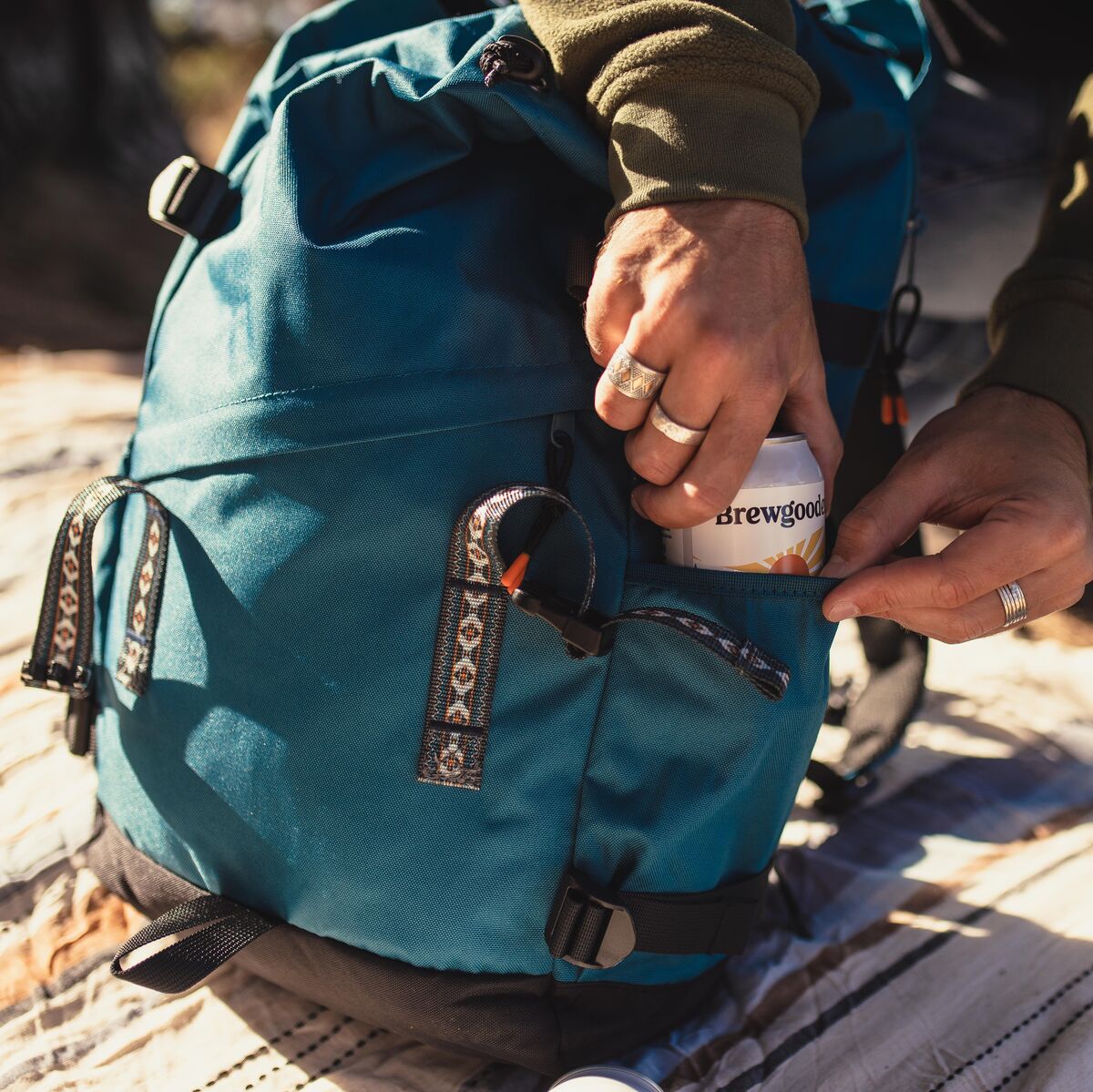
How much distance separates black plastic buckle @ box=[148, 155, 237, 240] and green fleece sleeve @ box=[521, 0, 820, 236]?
350 mm

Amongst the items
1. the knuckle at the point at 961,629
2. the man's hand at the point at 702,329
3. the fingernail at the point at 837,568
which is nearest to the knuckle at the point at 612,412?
the man's hand at the point at 702,329

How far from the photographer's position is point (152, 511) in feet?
2.77

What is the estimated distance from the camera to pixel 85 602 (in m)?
0.90

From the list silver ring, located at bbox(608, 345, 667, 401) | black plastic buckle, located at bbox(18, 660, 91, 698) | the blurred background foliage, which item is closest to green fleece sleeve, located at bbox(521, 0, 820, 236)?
silver ring, located at bbox(608, 345, 667, 401)

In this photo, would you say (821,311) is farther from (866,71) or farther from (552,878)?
(552,878)

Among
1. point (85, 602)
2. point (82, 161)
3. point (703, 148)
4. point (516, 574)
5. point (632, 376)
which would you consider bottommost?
point (82, 161)

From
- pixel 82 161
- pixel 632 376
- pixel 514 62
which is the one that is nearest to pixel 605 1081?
pixel 632 376

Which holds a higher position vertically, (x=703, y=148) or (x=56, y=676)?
(x=703, y=148)

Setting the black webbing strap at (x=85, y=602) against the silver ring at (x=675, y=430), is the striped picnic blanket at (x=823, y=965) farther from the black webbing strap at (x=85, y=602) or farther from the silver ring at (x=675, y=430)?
the silver ring at (x=675, y=430)

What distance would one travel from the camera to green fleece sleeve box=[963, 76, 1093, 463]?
0.90 meters

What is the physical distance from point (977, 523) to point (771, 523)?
0.21m

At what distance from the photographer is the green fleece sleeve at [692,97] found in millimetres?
746

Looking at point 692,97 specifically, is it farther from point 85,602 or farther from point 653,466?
point 85,602

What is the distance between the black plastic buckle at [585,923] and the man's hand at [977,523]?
300mm
